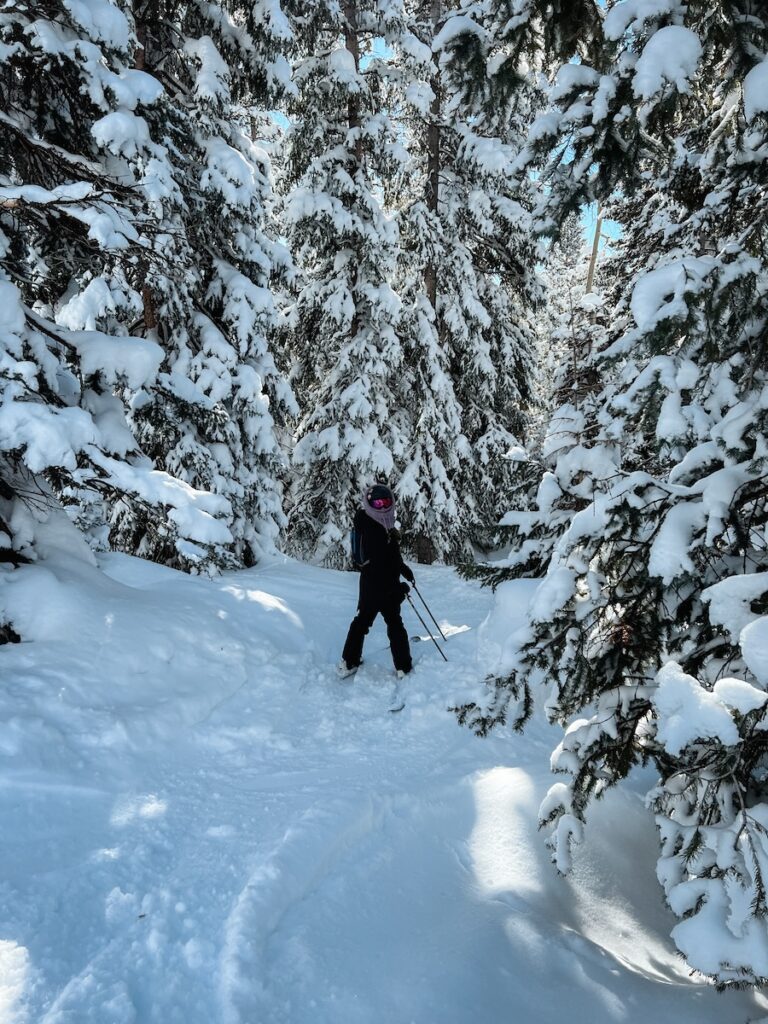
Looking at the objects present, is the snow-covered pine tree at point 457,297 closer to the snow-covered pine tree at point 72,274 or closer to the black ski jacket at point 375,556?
the black ski jacket at point 375,556

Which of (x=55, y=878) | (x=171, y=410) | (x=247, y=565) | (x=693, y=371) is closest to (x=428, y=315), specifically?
(x=247, y=565)

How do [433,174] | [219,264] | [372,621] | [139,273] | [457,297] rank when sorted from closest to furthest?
[139,273], [372,621], [219,264], [433,174], [457,297]

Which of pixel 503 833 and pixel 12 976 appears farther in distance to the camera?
pixel 503 833

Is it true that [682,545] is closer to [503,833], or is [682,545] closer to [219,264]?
Result: [503,833]

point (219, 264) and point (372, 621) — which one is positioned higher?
point (219, 264)

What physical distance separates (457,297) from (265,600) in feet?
31.9

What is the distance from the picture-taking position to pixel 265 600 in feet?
25.5

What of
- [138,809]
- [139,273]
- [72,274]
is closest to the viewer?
[138,809]

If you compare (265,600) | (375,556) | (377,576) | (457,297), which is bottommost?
(265,600)

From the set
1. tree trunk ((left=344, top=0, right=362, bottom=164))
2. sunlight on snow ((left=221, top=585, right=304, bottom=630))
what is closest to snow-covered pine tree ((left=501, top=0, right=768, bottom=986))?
sunlight on snow ((left=221, top=585, right=304, bottom=630))

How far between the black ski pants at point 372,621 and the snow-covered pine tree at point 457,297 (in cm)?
671

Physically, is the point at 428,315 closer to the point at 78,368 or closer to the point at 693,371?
the point at 78,368

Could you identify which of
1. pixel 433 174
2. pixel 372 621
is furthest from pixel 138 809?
pixel 433 174

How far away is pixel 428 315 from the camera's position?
544 inches
